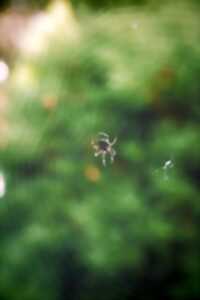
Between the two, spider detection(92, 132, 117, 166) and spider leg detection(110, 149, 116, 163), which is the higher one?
spider detection(92, 132, 117, 166)

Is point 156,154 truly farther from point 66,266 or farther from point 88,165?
point 66,266

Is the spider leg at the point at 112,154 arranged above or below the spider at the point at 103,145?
below

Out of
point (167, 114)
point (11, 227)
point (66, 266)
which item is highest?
point (167, 114)

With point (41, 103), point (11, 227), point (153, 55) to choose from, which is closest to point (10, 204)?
point (11, 227)

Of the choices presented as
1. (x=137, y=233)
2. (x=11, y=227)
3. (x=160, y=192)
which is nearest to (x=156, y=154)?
(x=160, y=192)

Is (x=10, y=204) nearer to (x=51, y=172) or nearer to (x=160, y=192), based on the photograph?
(x=51, y=172)

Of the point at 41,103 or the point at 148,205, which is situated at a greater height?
the point at 41,103
